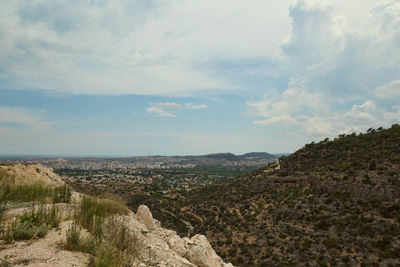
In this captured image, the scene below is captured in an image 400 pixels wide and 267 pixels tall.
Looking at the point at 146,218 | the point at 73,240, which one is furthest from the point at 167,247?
the point at 146,218

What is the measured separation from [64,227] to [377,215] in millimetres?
27838

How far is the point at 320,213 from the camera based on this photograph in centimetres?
2477

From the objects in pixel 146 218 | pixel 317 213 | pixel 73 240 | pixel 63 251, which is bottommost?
pixel 317 213

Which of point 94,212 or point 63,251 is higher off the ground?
point 94,212

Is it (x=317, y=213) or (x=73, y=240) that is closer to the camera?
(x=73, y=240)

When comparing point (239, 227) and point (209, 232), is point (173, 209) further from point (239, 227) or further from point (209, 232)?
point (239, 227)

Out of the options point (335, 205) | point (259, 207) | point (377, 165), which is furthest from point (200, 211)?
point (377, 165)

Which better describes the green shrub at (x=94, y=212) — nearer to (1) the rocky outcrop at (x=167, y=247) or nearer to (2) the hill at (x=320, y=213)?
(1) the rocky outcrop at (x=167, y=247)

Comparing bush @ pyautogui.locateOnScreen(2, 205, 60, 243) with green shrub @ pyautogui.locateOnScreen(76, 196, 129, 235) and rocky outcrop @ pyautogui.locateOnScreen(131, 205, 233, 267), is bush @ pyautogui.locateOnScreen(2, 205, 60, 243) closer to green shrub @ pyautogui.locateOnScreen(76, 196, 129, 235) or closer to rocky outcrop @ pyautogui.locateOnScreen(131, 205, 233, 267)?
green shrub @ pyautogui.locateOnScreen(76, 196, 129, 235)

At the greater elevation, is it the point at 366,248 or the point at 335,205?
the point at 335,205

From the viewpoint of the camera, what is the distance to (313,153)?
45312 millimetres

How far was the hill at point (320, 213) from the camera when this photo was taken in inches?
749

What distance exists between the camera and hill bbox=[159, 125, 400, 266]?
1903 cm

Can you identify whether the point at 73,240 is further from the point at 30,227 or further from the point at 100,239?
the point at 30,227
